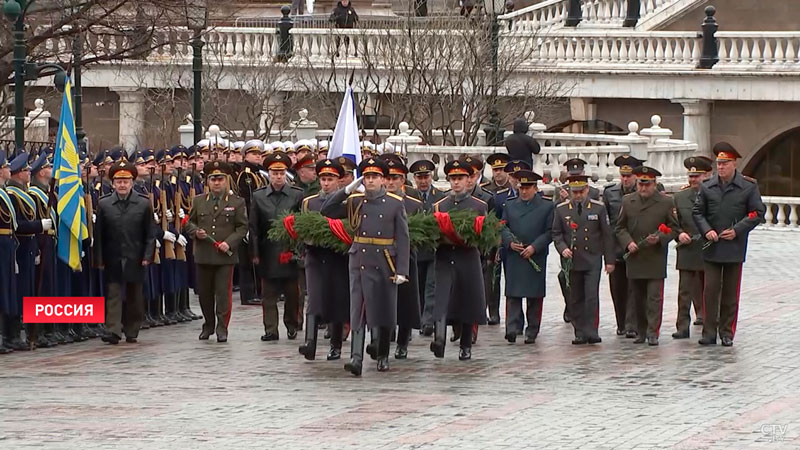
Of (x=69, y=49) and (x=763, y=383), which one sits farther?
(x=69, y=49)

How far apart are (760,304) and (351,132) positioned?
598 centimetres

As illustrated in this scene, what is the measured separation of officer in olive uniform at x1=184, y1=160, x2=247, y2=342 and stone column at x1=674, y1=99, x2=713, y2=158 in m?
22.8

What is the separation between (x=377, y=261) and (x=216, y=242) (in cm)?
282

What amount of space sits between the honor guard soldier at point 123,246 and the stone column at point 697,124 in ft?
76.9

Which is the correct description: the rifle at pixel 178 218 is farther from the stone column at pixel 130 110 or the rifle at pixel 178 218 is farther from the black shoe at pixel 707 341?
the stone column at pixel 130 110

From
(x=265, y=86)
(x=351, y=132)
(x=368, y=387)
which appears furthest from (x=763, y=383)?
(x=265, y=86)

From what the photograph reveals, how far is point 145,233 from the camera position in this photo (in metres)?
20.2

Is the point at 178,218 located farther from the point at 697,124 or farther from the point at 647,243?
the point at 697,124

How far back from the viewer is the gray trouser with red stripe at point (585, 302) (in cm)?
2005

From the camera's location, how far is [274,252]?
20.6 m

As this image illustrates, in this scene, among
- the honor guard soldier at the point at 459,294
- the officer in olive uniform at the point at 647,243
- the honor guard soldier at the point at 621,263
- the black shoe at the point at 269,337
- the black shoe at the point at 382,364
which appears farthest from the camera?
the honor guard soldier at the point at 621,263

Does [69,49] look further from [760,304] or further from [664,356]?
[664,356]

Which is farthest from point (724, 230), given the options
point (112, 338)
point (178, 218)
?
point (112, 338)

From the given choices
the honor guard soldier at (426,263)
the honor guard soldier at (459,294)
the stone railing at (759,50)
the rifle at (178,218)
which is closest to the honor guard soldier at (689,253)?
the honor guard soldier at (426,263)
